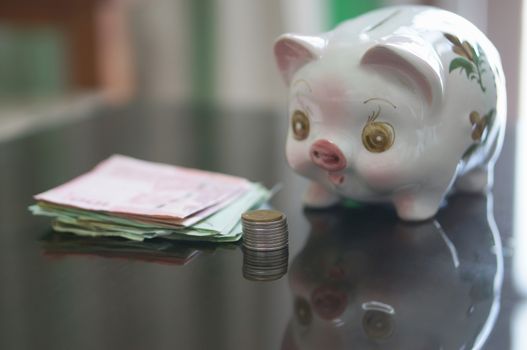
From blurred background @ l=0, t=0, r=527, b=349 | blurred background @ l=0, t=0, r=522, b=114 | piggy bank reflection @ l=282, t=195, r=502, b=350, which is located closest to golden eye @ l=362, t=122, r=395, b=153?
piggy bank reflection @ l=282, t=195, r=502, b=350

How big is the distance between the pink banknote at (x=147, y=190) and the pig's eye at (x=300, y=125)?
0.13 meters

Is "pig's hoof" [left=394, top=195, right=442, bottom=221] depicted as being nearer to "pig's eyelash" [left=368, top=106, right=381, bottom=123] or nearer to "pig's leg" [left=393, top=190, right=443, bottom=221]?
"pig's leg" [left=393, top=190, right=443, bottom=221]

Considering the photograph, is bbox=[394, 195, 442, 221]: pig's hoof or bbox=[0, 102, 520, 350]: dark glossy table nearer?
bbox=[0, 102, 520, 350]: dark glossy table

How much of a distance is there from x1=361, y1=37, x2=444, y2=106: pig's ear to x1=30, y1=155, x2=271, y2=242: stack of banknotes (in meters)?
0.25

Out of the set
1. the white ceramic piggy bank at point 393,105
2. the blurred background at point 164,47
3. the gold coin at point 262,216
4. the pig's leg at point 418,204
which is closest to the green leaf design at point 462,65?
the white ceramic piggy bank at point 393,105

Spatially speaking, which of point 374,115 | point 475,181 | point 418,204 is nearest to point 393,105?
point 374,115

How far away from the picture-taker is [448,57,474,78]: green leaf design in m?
0.84

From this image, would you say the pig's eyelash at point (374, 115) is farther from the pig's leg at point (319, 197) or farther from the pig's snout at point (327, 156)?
the pig's leg at point (319, 197)

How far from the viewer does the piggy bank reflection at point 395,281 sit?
2.00ft

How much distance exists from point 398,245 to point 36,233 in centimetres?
44

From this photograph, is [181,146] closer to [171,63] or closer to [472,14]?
[472,14]

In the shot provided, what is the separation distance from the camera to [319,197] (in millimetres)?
960

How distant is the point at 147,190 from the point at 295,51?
0.90 feet

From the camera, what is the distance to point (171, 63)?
9.96ft
